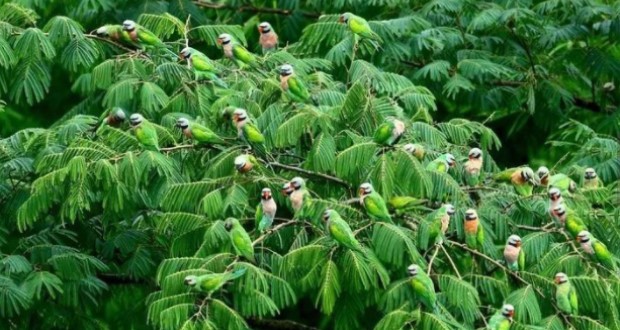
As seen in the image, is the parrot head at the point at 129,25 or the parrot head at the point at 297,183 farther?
the parrot head at the point at 129,25

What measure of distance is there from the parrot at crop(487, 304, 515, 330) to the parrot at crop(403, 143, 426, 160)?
0.89 metres

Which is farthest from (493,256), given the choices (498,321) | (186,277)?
(186,277)

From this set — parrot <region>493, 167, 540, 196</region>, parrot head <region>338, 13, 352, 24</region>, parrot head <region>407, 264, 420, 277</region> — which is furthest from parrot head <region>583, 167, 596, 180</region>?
parrot head <region>407, 264, 420, 277</region>

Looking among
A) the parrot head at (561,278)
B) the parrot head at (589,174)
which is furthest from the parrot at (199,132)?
the parrot head at (589,174)

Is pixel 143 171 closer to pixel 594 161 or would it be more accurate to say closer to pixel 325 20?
pixel 325 20

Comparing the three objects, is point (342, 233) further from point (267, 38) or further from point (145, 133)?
point (267, 38)

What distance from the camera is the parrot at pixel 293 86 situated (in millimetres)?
6852

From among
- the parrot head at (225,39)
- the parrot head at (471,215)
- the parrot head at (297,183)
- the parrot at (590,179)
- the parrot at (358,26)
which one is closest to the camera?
the parrot head at (297,183)

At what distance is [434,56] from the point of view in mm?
9156

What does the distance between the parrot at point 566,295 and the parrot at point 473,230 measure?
1.44 feet

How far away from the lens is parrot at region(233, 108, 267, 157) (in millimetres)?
6520

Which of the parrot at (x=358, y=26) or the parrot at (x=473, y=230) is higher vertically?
the parrot at (x=358, y=26)

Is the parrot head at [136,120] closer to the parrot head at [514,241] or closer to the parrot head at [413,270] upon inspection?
the parrot head at [413,270]

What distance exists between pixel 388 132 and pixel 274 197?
23.6 inches
